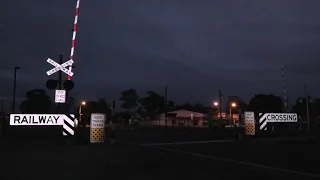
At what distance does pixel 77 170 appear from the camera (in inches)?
424

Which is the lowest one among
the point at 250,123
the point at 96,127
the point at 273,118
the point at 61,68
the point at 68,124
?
the point at 96,127

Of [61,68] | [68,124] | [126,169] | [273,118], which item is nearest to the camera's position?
[126,169]

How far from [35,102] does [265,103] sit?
77.5 m

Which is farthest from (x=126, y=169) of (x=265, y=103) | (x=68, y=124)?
(x=265, y=103)

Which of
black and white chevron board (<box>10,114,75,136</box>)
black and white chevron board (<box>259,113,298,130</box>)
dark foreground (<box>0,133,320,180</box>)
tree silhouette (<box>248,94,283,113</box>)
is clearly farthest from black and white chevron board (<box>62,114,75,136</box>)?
tree silhouette (<box>248,94,283,113</box>)

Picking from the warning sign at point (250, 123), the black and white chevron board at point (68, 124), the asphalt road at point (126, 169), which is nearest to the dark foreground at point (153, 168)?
the asphalt road at point (126, 169)

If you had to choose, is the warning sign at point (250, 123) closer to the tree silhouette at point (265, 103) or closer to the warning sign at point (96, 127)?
the warning sign at point (96, 127)

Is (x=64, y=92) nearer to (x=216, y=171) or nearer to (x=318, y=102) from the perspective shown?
(x=216, y=171)

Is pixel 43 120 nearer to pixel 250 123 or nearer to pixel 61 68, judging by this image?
pixel 61 68

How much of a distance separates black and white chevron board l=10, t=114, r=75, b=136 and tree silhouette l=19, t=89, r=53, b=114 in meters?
96.9

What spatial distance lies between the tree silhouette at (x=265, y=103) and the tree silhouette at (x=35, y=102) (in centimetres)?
6873

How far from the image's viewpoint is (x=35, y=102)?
119875 millimetres

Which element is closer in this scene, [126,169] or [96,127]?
[126,169]

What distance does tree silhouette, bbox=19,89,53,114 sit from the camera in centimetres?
11619
